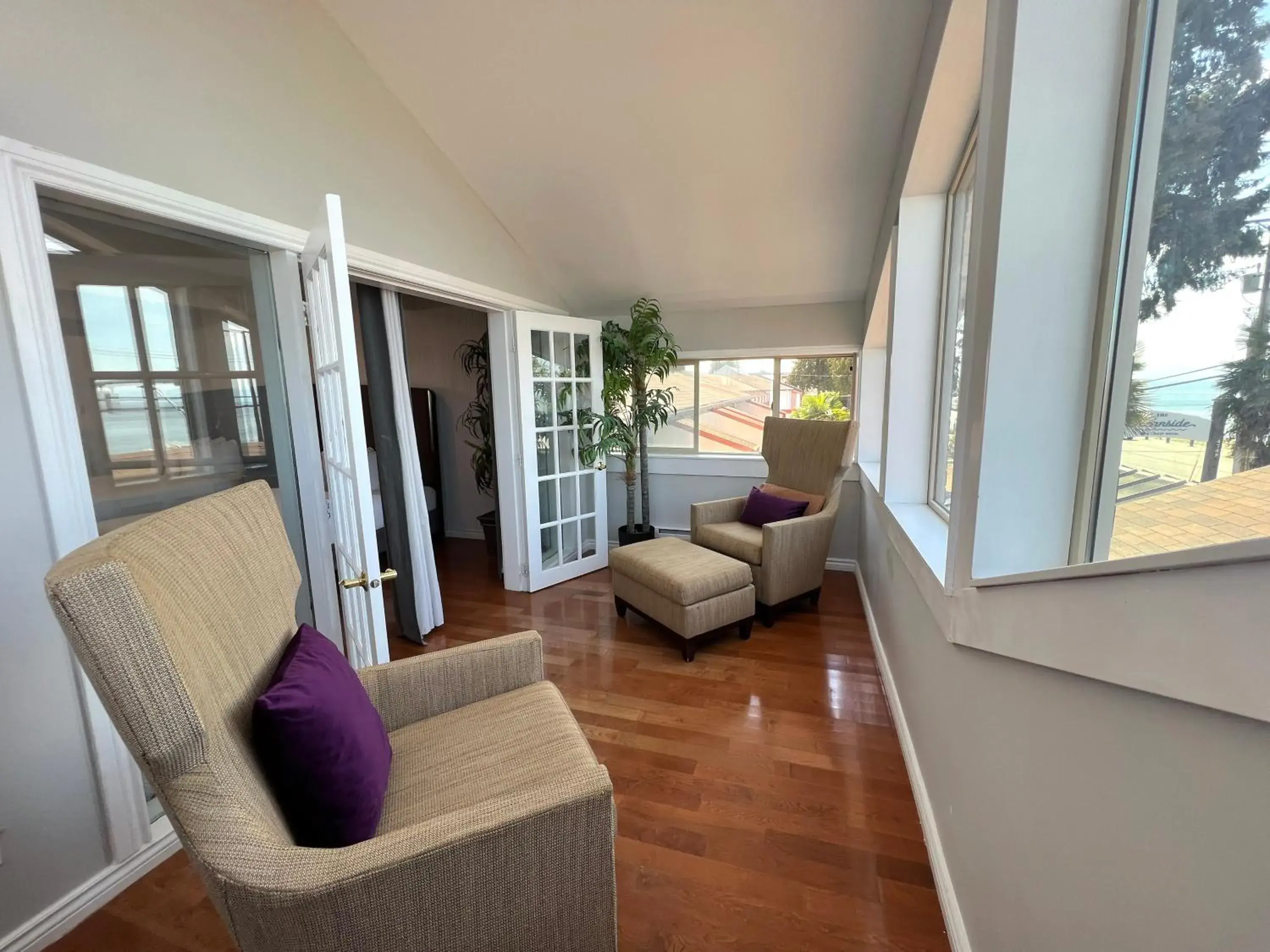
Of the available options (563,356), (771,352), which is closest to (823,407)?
(771,352)

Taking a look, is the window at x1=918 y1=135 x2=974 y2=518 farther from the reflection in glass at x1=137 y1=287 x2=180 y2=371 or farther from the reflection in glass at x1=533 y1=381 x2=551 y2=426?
the reflection in glass at x1=137 y1=287 x2=180 y2=371

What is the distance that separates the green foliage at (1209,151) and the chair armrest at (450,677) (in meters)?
1.54

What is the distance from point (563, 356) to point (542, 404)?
1.33 feet

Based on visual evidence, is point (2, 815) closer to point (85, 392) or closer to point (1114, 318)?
point (85, 392)

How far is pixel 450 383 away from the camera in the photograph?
14.7 ft

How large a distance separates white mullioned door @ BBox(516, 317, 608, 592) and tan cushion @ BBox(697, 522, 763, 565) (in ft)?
3.26

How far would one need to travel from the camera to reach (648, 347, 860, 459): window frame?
378 centimetres

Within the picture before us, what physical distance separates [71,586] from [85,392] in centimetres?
116

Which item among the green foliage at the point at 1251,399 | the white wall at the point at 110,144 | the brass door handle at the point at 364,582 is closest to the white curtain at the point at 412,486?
the white wall at the point at 110,144

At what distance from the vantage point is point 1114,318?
92cm

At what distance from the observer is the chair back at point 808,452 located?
3.13m

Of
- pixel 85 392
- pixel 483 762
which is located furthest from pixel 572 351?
pixel 483 762

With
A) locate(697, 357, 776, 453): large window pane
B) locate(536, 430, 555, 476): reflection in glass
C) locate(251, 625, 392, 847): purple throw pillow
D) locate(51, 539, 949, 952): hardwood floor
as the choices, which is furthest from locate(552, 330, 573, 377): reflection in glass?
locate(251, 625, 392, 847): purple throw pillow

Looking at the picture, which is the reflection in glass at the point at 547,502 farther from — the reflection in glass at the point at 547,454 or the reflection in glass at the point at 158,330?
the reflection in glass at the point at 158,330
